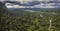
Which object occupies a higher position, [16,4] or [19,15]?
[16,4]

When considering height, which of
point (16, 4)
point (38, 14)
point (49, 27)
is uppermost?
point (16, 4)

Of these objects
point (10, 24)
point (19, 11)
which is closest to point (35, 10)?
point (19, 11)

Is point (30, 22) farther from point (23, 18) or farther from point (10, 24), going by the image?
point (10, 24)

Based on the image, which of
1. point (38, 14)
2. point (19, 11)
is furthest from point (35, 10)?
point (19, 11)

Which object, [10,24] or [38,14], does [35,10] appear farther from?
[10,24]

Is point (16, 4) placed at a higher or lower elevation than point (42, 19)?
higher
